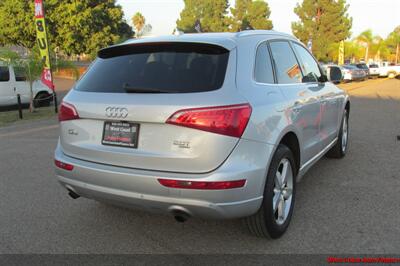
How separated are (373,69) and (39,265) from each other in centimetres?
4311

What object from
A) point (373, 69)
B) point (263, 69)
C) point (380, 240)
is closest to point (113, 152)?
point (263, 69)

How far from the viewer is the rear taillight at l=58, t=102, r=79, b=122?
132 inches

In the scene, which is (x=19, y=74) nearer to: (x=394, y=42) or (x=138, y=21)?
(x=138, y=21)

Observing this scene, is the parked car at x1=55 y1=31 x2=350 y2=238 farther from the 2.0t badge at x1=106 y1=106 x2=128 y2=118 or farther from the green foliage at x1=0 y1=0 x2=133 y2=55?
the green foliage at x1=0 y1=0 x2=133 y2=55

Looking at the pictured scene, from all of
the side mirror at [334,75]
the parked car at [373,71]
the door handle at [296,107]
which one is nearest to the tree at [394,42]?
the parked car at [373,71]

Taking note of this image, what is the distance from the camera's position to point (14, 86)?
13812 millimetres

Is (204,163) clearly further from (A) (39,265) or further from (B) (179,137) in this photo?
(A) (39,265)

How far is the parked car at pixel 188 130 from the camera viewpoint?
112 inches

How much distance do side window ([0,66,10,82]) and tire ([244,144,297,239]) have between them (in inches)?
494

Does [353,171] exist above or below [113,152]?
below

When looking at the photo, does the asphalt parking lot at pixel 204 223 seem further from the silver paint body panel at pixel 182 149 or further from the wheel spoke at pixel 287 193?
the silver paint body panel at pixel 182 149

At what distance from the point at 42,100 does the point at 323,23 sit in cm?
4717

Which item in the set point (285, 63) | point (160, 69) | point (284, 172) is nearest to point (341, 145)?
point (285, 63)

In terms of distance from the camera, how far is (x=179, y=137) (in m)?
2.87
